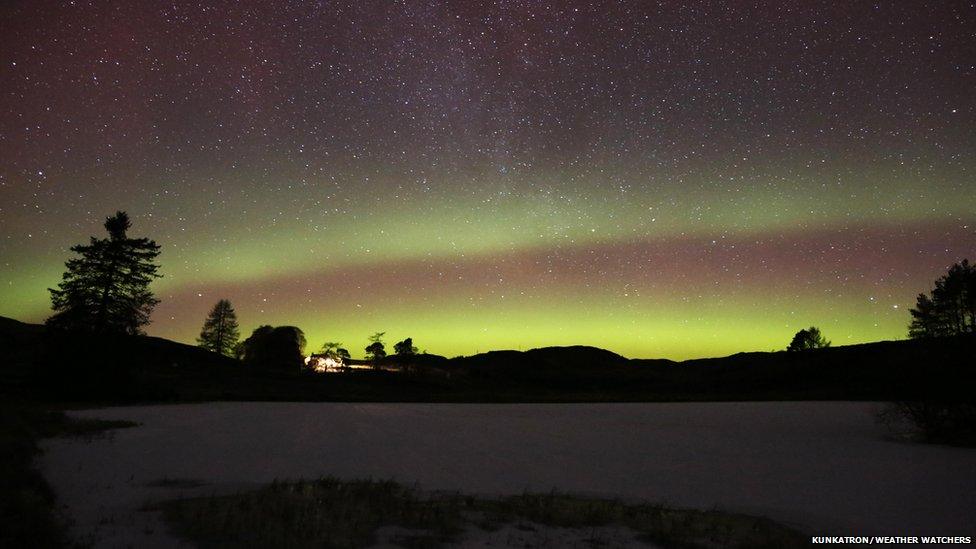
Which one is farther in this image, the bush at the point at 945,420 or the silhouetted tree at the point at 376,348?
the silhouetted tree at the point at 376,348

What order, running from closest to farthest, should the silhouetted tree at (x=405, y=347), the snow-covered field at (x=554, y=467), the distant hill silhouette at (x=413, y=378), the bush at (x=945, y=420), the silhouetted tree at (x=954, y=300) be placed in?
the snow-covered field at (x=554, y=467), the bush at (x=945, y=420), the distant hill silhouette at (x=413, y=378), the silhouetted tree at (x=954, y=300), the silhouetted tree at (x=405, y=347)

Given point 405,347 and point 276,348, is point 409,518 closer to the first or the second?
point 276,348

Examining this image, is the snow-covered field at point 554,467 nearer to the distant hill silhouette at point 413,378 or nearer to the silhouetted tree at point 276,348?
the distant hill silhouette at point 413,378

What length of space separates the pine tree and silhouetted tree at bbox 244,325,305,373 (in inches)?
396

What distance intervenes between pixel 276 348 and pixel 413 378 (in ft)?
91.0

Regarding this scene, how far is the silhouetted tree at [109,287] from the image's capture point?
44.0 metres

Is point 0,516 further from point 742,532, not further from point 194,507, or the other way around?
point 742,532

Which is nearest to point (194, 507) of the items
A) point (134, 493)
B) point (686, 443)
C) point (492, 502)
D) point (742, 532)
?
point (134, 493)

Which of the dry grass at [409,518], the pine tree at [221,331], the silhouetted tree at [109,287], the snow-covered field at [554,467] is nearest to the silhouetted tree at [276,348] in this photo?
the pine tree at [221,331]

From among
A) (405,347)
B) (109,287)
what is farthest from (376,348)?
(109,287)

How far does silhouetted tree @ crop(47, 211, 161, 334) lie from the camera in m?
44.0

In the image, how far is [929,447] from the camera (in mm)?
23156

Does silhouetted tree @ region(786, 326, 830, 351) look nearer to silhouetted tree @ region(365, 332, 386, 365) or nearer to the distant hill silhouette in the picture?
the distant hill silhouette

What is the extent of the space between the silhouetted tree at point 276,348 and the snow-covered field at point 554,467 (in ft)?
236
